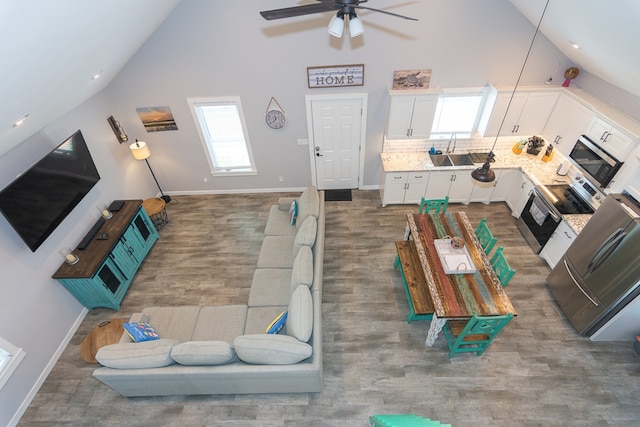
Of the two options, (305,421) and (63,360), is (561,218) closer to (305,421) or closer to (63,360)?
(305,421)

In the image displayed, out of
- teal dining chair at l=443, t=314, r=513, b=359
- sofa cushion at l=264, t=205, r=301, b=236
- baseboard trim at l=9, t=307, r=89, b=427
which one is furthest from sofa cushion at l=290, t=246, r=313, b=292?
baseboard trim at l=9, t=307, r=89, b=427

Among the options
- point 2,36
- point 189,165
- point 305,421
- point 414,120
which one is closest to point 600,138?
point 414,120

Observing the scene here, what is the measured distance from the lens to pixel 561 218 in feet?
14.6

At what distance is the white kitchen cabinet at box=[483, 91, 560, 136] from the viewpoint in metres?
4.97

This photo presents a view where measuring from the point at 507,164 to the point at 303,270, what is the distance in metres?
4.35

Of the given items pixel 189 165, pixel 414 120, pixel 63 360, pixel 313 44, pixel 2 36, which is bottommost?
pixel 63 360

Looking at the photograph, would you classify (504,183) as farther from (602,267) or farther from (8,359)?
(8,359)

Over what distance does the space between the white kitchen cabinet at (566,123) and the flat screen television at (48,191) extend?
7488 millimetres

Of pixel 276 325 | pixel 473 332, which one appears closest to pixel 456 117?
pixel 473 332

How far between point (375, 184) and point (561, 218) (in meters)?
3.28

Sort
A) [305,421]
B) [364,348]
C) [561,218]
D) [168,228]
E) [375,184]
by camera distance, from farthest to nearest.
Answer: [375,184] → [168,228] → [561,218] → [364,348] → [305,421]

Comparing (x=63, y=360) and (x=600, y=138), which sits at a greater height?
(x=600, y=138)

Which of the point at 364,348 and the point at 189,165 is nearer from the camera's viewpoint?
the point at 364,348

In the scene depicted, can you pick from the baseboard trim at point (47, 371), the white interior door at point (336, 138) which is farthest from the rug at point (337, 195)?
the baseboard trim at point (47, 371)
